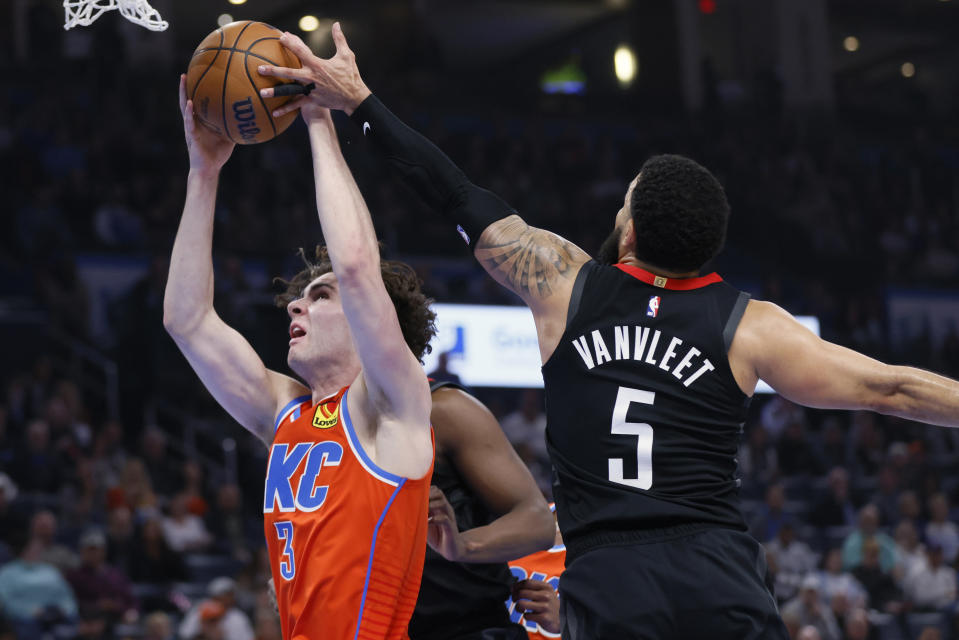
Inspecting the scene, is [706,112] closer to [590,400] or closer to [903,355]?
[903,355]

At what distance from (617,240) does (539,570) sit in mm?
1585

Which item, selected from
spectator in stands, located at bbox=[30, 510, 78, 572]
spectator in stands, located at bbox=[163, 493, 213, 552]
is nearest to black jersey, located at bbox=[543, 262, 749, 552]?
spectator in stands, located at bbox=[30, 510, 78, 572]

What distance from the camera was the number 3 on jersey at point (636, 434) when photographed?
9.61 feet

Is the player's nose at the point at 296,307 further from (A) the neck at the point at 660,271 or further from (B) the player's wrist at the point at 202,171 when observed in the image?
(A) the neck at the point at 660,271

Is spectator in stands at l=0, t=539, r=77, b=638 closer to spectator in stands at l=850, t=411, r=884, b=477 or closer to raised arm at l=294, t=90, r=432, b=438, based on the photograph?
raised arm at l=294, t=90, r=432, b=438

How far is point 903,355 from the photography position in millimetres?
18094

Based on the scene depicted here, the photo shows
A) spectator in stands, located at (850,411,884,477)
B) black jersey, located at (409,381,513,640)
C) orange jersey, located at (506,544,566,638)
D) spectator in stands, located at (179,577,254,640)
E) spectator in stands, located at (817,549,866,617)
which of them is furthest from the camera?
spectator in stands, located at (850,411,884,477)

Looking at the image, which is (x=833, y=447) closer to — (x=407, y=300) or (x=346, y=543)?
(x=407, y=300)

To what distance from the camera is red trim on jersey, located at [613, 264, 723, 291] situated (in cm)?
307

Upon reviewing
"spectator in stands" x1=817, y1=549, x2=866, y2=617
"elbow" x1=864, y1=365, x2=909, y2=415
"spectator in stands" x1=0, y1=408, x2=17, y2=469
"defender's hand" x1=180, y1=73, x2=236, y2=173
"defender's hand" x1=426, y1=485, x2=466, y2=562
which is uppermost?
"defender's hand" x1=180, y1=73, x2=236, y2=173

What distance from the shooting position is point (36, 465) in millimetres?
10789

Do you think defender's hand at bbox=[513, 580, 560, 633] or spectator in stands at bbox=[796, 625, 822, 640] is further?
spectator in stands at bbox=[796, 625, 822, 640]

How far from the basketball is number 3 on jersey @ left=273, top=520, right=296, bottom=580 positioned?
3.73 ft

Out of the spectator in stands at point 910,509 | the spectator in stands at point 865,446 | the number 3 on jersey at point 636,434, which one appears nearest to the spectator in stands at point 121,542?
the number 3 on jersey at point 636,434
